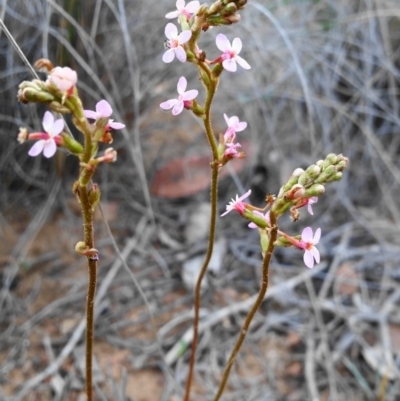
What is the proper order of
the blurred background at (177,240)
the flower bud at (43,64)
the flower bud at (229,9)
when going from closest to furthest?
1. the flower bud at (43,64)
2. the flower bud at (229,9)
3. the blurred background at (177,240)

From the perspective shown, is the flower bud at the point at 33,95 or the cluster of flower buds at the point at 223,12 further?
the cluster of flower buds at the point at 223,12

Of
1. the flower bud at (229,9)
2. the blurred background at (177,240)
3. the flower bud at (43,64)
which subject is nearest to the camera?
the flower bud at (43,64)

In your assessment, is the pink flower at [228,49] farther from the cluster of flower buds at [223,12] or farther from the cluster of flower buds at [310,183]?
the cluster of flower buds at [310,183]

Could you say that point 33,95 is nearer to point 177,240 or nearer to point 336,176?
point 336,176

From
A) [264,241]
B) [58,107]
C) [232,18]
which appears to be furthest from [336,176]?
[58,107]

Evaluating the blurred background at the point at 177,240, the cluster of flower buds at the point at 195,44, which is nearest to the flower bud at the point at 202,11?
the cluster of flower buds at the point at 195,44

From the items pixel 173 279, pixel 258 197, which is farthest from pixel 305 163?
pixel 173 279
